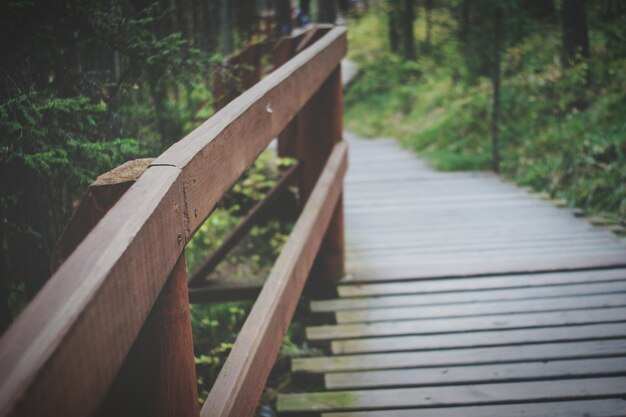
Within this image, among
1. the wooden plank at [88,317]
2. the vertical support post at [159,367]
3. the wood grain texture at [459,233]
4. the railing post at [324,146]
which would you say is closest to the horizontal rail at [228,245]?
the railing post at [324,146]

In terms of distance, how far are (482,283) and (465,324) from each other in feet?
1.74

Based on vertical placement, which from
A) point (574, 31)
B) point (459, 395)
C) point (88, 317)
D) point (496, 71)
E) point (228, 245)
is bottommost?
point (459, 395)

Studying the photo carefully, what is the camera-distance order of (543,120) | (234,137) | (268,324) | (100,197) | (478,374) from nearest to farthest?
(100,197) < (234,137) < (268,324) < (478,374) < (543,120)

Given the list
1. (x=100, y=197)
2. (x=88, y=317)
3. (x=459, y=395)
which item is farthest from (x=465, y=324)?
(x=88, y=317)

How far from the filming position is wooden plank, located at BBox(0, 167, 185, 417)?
647 millimetres

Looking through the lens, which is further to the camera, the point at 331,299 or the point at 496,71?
the point at 496,71

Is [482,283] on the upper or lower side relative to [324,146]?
lower

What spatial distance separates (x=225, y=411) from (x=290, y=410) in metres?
1.22

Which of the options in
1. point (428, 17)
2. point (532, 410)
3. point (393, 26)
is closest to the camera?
point (532, 410)

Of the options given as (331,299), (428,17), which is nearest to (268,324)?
(331,299)

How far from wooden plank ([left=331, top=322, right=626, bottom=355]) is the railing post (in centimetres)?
74

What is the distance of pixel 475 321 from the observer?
3213 millimetres

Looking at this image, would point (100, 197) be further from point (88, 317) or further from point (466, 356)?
point (466, 356)

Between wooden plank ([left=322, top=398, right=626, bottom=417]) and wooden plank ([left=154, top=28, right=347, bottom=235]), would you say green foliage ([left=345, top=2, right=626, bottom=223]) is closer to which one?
wooden plank ([left=322, top=398, right=626, bottom=417])
